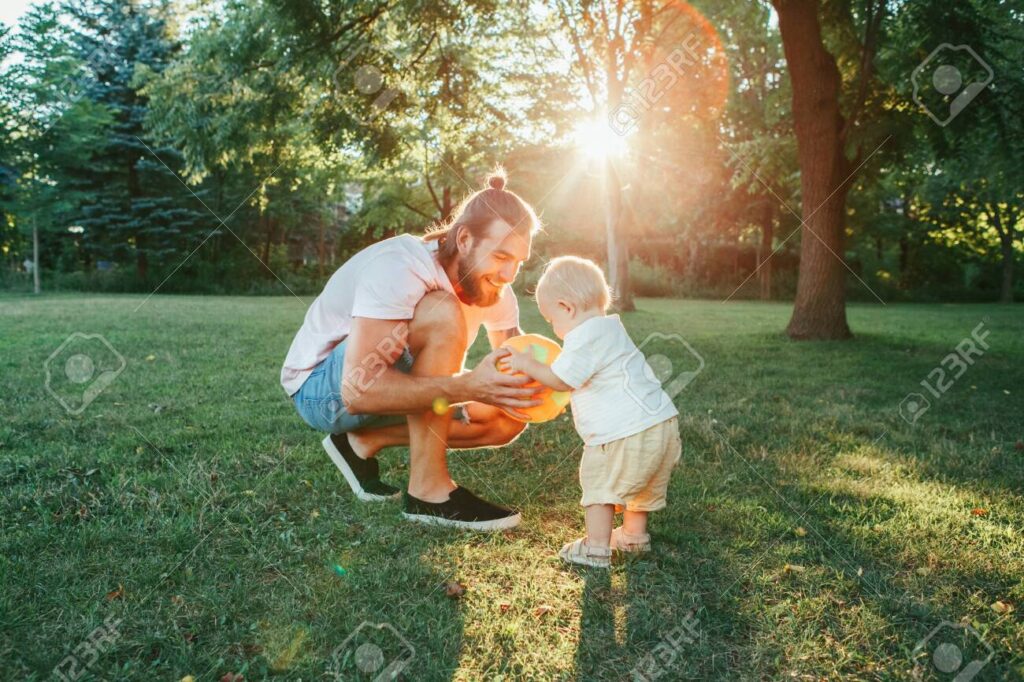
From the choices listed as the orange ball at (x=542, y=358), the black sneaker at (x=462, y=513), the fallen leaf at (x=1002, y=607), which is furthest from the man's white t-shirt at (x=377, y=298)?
the fallen leaf at (x=1002, y=607)

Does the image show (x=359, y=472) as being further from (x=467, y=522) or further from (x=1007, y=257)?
(x=1007, y=257)

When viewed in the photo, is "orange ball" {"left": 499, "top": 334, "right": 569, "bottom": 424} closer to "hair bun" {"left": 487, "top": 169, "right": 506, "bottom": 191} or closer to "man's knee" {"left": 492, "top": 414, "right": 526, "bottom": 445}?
"man's knee" {"left": 492, "top": 414, "right": 526, "bottom": 445}

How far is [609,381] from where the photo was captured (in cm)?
278

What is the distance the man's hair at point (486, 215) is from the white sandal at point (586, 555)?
4.57ft

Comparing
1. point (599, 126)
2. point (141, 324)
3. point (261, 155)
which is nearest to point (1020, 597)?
point (141, 324)

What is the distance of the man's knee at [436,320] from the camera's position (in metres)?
2.94

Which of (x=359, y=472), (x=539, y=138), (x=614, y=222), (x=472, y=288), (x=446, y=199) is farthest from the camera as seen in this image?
(x=446, y=199)

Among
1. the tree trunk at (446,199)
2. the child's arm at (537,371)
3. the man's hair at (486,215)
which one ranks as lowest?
the child's arm at (537,371)

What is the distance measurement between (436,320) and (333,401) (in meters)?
0.66

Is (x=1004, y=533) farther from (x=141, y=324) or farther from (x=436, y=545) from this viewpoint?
(x=141, y=324)

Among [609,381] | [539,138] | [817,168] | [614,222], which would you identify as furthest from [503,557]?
[539,138]

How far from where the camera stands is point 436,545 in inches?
111

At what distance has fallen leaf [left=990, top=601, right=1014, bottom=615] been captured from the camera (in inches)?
93.2

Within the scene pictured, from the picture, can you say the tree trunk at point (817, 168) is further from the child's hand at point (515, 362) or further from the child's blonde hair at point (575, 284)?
the child's hand at point (515, 362)
